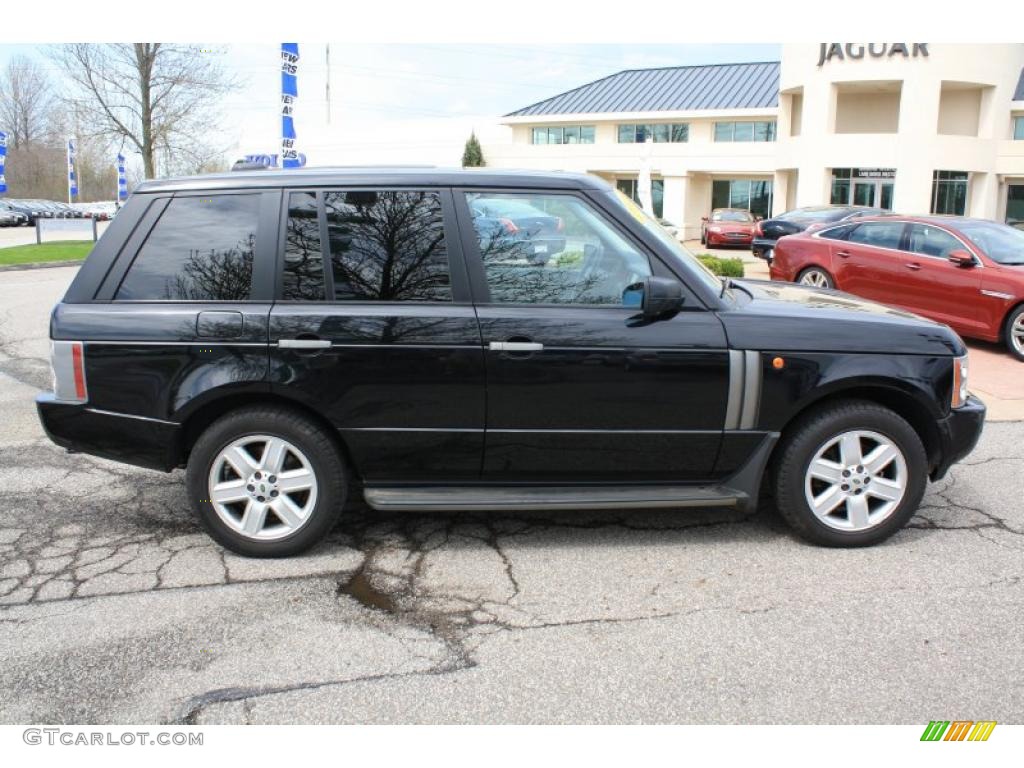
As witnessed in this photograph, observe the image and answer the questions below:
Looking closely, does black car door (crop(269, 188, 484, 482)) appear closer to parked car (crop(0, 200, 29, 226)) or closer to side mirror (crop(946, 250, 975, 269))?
side mirror (crop(946, 250, 975, 269))

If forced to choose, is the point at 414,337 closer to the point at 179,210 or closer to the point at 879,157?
the point at 179,210

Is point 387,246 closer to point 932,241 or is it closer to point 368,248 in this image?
point 368,248

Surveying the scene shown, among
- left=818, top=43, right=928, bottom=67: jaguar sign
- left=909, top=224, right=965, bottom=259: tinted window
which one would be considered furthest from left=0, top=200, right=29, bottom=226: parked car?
left=909, top=224, right=965, bottom=259: tinted window

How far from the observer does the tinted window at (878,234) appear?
10.8 metres

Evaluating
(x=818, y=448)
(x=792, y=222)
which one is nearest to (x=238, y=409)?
(x=818, y=448)

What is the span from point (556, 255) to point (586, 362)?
555 mm

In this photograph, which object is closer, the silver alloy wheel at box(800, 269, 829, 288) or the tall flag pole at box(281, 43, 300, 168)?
the tall flag pole at box(281, 43, 300, 168)

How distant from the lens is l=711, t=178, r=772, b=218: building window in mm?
46469

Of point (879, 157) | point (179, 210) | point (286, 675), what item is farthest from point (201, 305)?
point (879, 157)

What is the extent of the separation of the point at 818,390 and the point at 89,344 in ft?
11.6

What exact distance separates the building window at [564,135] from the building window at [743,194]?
822cm

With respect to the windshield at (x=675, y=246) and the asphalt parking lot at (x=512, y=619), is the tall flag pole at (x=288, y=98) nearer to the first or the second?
the asphalt parking lot at (x=512, y=619)

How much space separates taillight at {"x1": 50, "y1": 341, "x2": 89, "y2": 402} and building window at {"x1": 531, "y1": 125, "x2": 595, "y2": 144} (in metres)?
50.0
